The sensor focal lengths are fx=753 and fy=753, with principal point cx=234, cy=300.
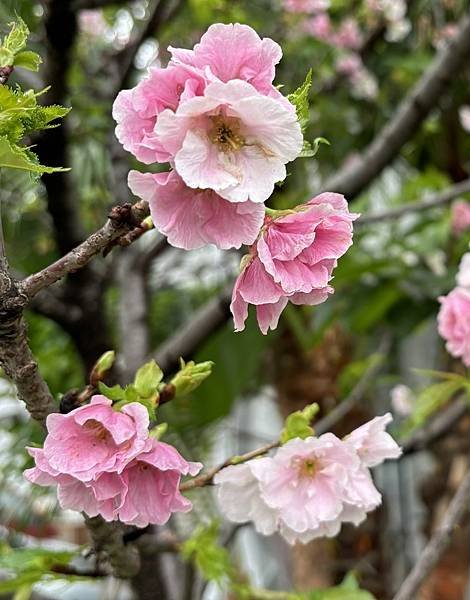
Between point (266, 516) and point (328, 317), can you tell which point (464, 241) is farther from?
point (266, 516)

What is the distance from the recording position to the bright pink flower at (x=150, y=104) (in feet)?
1.00

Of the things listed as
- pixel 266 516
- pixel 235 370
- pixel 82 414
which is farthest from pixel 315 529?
pixel 235 370

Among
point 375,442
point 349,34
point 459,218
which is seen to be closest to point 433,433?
point 459,218

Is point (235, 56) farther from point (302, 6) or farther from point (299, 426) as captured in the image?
point (302, 6)

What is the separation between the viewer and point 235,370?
1269 mm

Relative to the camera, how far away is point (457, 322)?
620 mm

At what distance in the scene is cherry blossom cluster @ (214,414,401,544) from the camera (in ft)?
1.45

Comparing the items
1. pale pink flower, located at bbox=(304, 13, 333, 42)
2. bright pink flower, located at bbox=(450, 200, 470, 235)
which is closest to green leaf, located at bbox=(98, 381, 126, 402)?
bright pink flower, located at bbox=(450, 200, 470, 235)

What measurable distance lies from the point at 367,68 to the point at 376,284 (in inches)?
28.8

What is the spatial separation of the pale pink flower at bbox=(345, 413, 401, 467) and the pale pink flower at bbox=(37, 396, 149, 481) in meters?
0.14

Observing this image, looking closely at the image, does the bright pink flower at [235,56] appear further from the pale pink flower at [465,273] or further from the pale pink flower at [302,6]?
the pale pink flower at [302,6]

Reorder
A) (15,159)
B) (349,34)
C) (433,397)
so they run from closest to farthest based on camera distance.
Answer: (15,159) < (433,397) < (349,34)

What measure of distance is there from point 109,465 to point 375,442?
0.18 metres

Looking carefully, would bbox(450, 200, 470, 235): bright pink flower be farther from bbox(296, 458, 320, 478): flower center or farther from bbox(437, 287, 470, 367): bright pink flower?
bbox(296, 458, 320, 478): flower center
